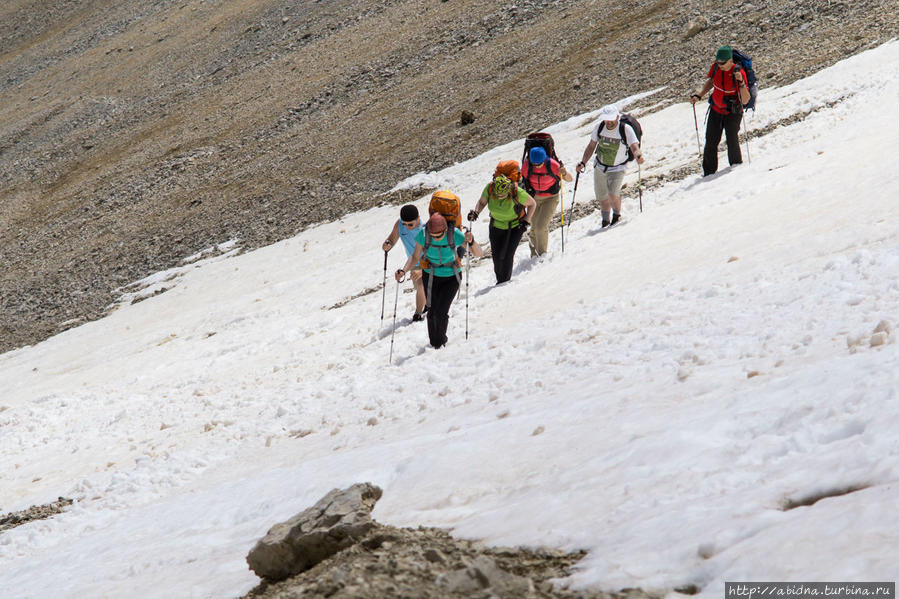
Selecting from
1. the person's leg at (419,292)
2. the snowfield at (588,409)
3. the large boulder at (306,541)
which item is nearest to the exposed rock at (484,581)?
the snowfield at (588,409)

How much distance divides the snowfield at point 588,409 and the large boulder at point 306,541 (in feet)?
1.10

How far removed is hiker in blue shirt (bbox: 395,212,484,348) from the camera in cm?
1081

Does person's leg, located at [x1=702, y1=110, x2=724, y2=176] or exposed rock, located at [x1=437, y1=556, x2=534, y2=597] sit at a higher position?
person's leg, located at [x1=702, y1=110, x2=724, y2=176]

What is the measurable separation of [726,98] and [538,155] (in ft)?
12.9

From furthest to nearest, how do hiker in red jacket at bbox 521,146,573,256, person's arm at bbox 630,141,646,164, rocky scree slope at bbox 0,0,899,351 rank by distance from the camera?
1. rocky scree slope at bbox 0,0,899,351
2. person's arm at bbox 630,141,646,164
3. hiker in red jacket at bbox 521,146,573,256

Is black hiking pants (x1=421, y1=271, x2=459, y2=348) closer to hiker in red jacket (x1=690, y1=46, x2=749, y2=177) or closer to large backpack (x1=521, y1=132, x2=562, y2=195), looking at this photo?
large backpack (x1=521, y1=132, x2=562, y2=195)

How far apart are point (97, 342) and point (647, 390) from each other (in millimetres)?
18078

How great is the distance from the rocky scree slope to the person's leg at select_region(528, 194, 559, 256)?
7183 millimetres

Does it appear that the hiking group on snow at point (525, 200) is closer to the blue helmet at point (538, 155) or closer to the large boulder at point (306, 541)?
the blue helmet at point (538, 155)

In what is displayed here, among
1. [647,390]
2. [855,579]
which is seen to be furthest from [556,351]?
[855,579]

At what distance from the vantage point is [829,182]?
1186cm

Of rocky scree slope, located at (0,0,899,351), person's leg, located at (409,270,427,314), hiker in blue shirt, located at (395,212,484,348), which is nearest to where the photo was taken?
hiker in blue shirt, located at (395,212,484,348)

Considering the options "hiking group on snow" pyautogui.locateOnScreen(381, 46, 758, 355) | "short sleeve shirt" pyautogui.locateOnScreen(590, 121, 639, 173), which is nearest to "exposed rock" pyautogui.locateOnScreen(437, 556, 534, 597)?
"hiking group on snow" pyautogui.locateOnScreen(381, 46, 758, 355)

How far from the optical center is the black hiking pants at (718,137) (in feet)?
47.8
